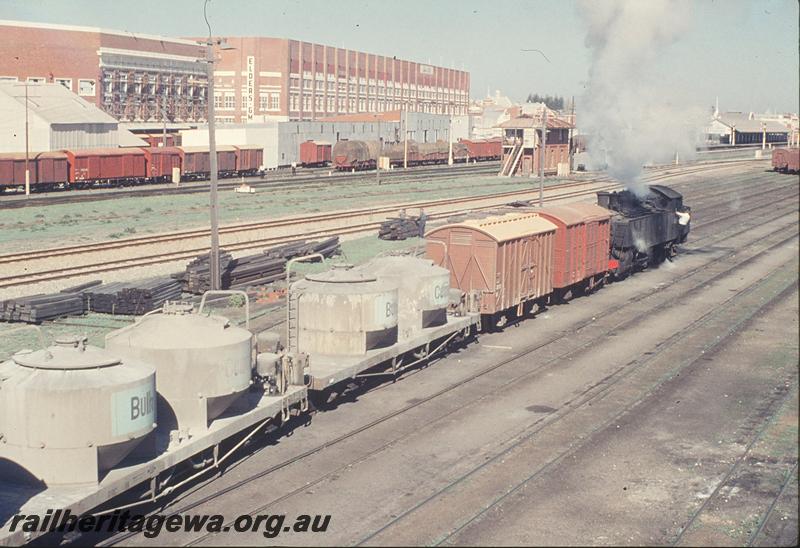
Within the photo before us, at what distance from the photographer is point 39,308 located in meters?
27.5

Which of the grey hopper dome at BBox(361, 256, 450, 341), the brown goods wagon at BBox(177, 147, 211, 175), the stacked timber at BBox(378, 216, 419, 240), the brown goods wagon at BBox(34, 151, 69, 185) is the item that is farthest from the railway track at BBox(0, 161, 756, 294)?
the brown goods wagon at BBox(177, 147, 211, 175)

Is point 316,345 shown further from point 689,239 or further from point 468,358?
point 689,239

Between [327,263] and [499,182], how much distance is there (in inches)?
1939

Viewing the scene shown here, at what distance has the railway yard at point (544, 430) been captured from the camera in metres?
15.2

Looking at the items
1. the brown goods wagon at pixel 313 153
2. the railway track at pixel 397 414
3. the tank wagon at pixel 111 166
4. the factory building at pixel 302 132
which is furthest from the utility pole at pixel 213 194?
the brown goods wagon at pixel 313 153

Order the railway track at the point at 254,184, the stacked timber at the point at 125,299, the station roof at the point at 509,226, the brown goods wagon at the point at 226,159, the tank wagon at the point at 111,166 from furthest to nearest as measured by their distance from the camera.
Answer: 1. the brown goods wagon at the point at 226,159
2. the tank wagon at the point at 111,166
3. the railway track at the point at 254,184
4. the stacked timber at the point at 125,299
5. the station roof at the point at 509,226

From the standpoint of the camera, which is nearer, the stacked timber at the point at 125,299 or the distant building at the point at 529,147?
the stacked timber at the point at 125,299

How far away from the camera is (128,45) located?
11194cm

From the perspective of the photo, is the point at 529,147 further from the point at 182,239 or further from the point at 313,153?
the point at 182,239

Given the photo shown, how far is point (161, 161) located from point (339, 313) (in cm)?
5700

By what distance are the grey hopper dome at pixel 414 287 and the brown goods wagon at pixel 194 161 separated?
2151 inches

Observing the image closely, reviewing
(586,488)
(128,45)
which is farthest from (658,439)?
(128,45)

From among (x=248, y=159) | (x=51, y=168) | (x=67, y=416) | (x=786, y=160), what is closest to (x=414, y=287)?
(x=67, y=416)

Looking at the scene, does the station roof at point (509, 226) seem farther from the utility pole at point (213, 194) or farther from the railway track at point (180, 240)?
the railway track at point (180, 240)
